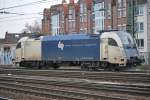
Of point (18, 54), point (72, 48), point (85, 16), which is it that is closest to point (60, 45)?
point (72, 48)

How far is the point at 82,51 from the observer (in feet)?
129

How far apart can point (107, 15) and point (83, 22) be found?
8804 mm

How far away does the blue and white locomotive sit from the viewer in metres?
36.1

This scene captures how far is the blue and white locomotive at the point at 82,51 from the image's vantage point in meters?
36.1

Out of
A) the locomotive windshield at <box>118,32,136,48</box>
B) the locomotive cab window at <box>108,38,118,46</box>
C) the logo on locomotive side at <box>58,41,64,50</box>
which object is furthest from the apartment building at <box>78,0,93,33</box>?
the locomotive cab window at <box>108,38,118,46</box>

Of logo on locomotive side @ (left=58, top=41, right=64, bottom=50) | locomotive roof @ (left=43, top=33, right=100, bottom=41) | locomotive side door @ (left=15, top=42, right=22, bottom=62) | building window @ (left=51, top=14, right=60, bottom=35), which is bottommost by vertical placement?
locomotive side door @ (left=15, top=42, right=22, bottom=62)

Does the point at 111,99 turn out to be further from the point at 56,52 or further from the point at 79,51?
the point at 56,52

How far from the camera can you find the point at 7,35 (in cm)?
9912

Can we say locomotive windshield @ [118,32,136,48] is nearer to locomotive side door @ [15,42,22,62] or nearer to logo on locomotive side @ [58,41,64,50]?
logo on locomotive side @ [58,41,64,50]

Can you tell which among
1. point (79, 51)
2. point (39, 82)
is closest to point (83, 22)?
point (79, 51)

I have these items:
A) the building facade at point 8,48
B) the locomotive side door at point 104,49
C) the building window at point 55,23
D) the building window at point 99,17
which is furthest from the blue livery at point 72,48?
the building window at point 55,23

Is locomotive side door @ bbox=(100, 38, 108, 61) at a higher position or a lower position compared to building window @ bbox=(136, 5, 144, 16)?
lower

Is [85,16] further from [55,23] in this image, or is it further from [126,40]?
[126,40]

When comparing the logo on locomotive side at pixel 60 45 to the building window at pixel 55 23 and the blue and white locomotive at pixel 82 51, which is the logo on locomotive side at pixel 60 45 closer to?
the blue and white locomotive at pixel 82 51
